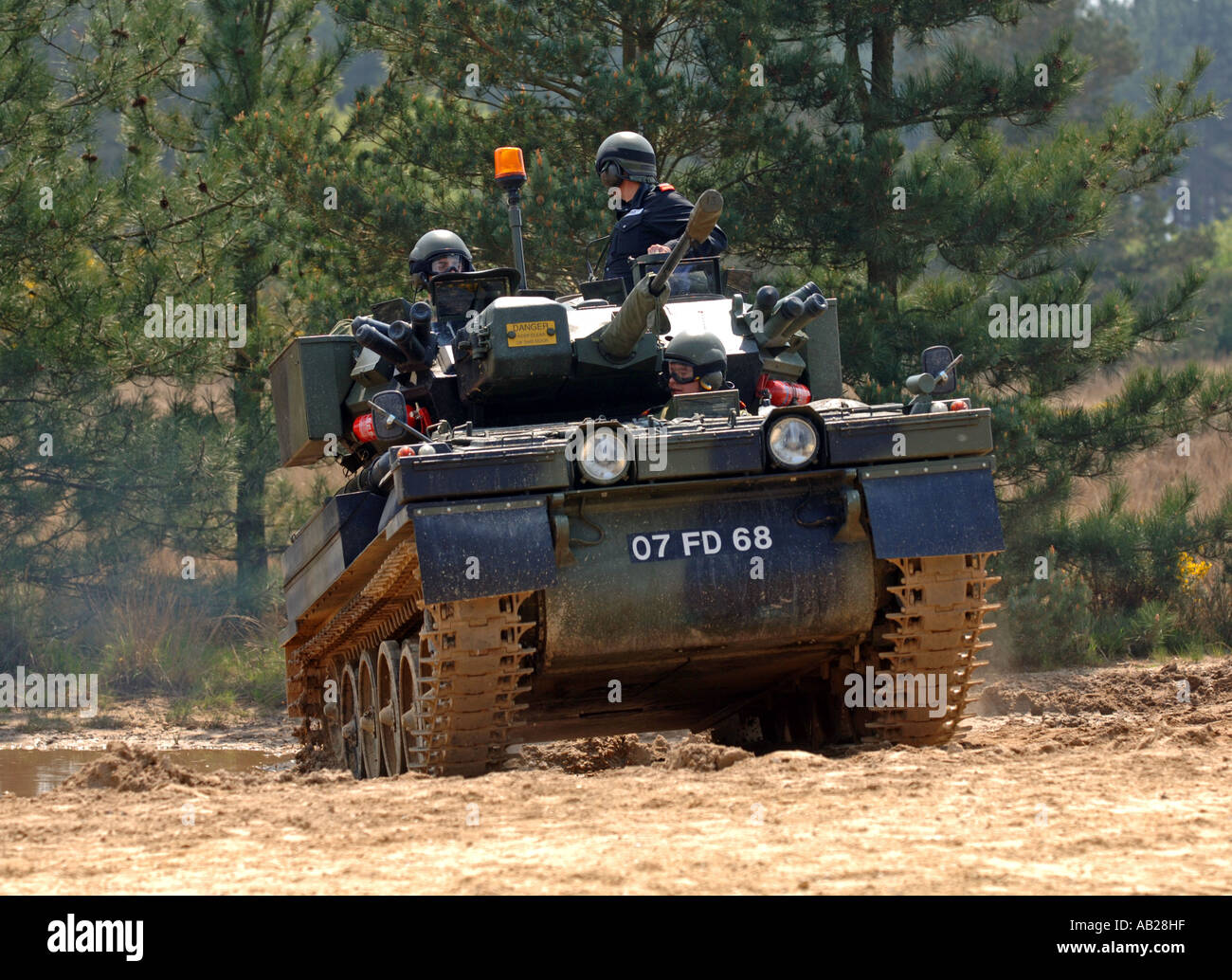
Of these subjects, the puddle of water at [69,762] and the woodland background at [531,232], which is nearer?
the puddle of water at [69,762]

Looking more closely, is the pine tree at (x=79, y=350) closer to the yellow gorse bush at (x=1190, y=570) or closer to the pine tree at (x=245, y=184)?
the pine tree at (x=245, y=184)

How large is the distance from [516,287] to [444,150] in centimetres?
578

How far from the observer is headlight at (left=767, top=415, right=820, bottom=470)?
303 inches

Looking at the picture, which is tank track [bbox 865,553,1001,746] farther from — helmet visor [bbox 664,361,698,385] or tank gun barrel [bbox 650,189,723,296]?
helmet visor [bbox 664,361,698,385]

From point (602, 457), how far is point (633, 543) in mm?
441

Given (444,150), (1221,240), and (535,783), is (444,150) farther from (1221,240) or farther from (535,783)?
(1221,240)

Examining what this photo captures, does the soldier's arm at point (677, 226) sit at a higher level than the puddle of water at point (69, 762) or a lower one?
higher

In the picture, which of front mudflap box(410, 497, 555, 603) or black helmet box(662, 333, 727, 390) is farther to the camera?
black helmet box(662, 333, 727, 390)

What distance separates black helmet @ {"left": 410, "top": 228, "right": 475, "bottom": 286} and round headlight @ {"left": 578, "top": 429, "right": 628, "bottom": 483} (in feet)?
11.8

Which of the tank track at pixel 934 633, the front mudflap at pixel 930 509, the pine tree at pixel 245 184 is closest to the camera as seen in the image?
the front mudflap at pixel 930 509

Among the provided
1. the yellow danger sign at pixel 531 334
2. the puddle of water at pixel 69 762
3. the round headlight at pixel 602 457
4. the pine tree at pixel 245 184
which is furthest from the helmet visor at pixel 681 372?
the pine tree at pixel 245 184

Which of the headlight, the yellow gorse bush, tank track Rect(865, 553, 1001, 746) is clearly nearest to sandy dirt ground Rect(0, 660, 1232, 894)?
tank track Rect(865, 553, 1001, 746)

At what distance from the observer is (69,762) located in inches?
502

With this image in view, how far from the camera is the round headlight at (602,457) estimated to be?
751 cm
